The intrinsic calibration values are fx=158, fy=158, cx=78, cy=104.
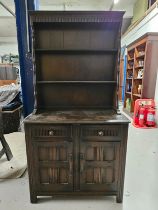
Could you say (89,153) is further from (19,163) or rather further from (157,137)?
(157,137)

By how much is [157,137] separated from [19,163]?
8.62ft

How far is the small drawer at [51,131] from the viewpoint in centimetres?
144

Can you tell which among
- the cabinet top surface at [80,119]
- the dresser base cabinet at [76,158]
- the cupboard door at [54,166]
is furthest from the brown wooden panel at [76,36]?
the cupboard door at [54,166]

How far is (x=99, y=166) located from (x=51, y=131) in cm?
57

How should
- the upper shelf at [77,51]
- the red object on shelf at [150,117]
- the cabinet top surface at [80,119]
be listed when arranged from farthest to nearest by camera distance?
the red object on shelf at [150,117] < the upper shelf at [77,51] < the cabinet top surface at [80,119]

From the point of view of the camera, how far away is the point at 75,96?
6.19 ft

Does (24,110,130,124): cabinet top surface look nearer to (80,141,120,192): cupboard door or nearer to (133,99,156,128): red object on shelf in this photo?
(80,141,120,192): cupboard door

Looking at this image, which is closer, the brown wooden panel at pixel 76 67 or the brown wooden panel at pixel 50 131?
the brown wooden panel at pixel 50 131

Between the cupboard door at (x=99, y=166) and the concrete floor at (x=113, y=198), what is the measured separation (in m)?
0.16

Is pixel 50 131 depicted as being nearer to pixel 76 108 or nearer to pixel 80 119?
pixel 80 119

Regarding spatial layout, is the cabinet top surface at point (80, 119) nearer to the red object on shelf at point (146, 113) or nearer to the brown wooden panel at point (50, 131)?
the brown wooden panel at point (50, 131)

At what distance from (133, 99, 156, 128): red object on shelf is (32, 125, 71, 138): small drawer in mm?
2801

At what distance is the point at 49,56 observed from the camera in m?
1.80

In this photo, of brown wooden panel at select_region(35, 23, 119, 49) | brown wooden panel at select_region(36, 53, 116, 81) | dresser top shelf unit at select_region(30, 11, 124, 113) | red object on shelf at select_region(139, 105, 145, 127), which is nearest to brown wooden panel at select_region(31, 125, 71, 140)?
dresser top shelf unit at select_region(30, 11, 124, 113)
